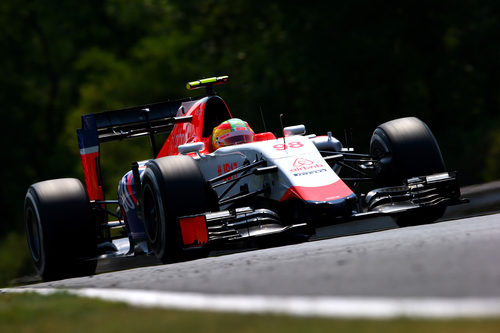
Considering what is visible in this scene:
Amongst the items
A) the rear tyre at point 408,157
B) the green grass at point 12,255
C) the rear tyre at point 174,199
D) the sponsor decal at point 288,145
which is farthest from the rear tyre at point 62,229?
the green grass at point 12,255

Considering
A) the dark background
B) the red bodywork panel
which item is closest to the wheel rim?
the red bodywork panel

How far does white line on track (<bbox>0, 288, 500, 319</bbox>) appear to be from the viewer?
394 centimetres

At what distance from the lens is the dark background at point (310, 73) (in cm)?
2575

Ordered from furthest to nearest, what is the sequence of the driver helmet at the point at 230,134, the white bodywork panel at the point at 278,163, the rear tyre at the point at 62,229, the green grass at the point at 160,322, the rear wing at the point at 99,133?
the rear wing at the point at 99,133
the driver helmet at the point at 230,134
the rear tyre at the point at 62,229
the white bodywork panel at the point at 278,163
the green grass at the point at 160,322

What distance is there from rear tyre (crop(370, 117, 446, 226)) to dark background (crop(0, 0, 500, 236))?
29.8ft

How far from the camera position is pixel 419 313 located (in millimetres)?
3934

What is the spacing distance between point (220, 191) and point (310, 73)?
16.8 m

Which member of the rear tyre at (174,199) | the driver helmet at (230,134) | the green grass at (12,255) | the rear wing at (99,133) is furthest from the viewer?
the green grass at (12,255)

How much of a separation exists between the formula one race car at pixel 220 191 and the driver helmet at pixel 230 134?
1cm

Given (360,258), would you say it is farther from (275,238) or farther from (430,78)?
(430,78)

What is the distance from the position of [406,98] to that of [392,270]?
20647 mm

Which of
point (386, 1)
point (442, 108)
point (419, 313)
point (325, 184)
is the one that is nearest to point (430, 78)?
point (442, 108)

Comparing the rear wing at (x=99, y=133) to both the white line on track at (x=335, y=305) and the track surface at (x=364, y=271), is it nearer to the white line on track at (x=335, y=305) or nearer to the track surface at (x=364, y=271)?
the track surface at (x=364, y=271)

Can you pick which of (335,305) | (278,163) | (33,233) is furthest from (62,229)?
(335,305)
